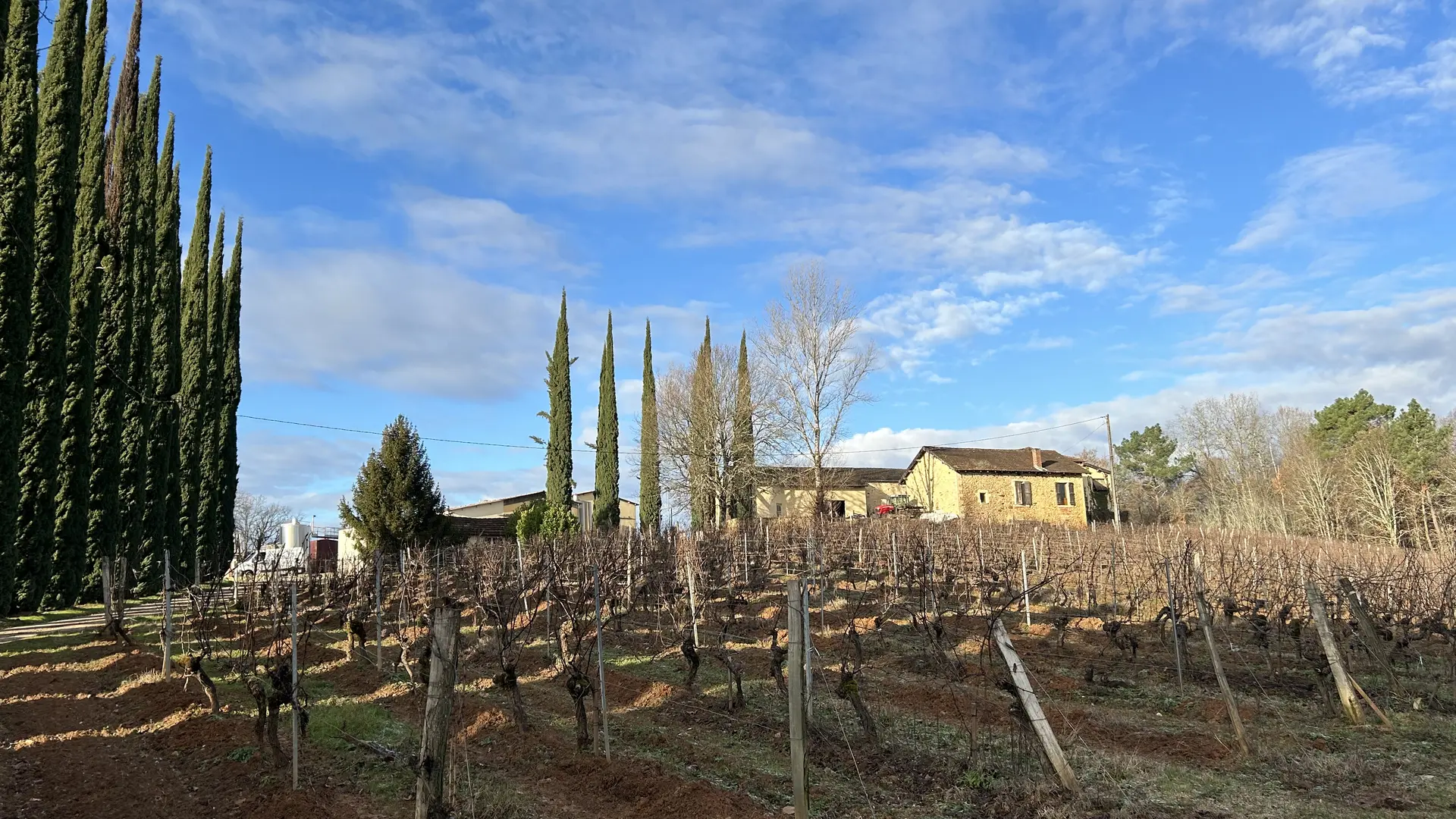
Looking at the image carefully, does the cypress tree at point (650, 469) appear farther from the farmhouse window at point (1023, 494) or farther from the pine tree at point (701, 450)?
the farmhouse window at point (1023, 494)

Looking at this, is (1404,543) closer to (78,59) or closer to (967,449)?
(967,449)

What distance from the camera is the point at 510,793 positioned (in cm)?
581

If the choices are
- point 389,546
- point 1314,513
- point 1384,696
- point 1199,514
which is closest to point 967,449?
point 1199,514

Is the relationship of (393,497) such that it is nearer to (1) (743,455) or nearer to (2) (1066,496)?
(1) (743,455)

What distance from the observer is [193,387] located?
76.0 ft

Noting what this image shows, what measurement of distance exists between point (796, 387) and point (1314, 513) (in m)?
20.6

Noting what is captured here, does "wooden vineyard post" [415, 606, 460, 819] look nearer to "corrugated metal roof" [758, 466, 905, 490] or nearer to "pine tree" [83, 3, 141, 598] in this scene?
"pine tree" [83, 3, 141, 598]

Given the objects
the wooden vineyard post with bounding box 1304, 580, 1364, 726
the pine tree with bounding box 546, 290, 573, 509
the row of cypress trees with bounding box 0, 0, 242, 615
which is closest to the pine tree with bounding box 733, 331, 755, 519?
the pine tree with bounding box 546, 290, 573, 509

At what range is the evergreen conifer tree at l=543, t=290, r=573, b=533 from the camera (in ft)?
101

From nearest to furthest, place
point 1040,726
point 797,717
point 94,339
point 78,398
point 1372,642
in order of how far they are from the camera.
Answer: point 797,717 → point 1040,726 → point 1372,642 → point 78,398 → point 94,339

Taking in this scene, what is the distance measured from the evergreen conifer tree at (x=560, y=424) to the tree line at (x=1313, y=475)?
73.6 feet

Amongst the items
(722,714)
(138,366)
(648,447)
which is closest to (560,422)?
(648,447)

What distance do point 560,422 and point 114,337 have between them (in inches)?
615

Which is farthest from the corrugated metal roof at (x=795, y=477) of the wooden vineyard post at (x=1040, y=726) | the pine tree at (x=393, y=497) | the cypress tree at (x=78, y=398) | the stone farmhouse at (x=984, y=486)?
the wooden vineyard post at (x=1040, y=726)
